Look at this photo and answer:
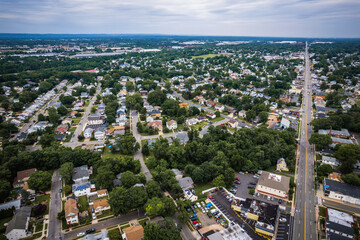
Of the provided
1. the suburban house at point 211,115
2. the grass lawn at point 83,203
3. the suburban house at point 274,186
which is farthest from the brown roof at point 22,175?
the suburban house at point 211,115

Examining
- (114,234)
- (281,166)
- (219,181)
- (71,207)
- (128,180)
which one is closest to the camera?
(114,234)

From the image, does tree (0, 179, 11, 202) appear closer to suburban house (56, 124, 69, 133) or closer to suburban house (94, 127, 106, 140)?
suburban house (94, 127, 106, 140)

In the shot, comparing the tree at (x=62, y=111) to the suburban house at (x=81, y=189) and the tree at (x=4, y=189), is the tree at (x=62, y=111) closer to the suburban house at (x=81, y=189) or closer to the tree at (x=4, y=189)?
the tree at (x=4, y=189)

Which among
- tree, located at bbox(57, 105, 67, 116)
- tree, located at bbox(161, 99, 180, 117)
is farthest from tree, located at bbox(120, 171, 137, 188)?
tree, located at bbox(57, 105, 67, 116)

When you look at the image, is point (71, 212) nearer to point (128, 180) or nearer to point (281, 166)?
point (128, 180)

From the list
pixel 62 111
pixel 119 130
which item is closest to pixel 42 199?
pixel 119 130

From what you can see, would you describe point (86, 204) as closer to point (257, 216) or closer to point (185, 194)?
point (185, 194)

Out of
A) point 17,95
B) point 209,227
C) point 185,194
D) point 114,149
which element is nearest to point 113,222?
point 185,194
